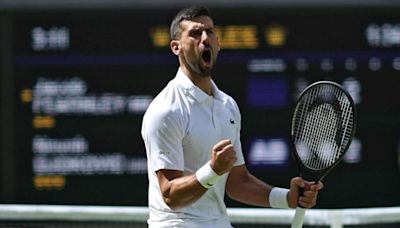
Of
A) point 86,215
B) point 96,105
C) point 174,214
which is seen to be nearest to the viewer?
point 174,214

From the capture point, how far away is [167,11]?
29.6 ft

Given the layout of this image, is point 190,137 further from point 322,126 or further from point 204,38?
point 322,126

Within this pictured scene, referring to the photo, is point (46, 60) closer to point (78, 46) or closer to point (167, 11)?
point (78, 46)

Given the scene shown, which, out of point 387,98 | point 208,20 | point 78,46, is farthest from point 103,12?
point 208,20

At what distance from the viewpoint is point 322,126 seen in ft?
15.6

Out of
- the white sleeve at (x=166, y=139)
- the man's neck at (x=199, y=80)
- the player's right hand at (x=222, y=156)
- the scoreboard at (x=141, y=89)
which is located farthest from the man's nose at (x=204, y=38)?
the scoreboard at (x=141, y=89)

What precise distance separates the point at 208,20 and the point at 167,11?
4.47m

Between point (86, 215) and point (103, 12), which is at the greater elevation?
point (103, 12)

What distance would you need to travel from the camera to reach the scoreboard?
29.5 ft

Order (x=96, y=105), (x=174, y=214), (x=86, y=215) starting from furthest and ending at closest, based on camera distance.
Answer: (x=96, y=105) < (x=86, y=215) < (x=174, y=214)

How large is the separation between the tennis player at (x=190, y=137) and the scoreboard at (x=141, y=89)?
432cm

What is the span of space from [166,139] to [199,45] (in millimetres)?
345

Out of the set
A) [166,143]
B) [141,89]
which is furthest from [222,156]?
[141,89]

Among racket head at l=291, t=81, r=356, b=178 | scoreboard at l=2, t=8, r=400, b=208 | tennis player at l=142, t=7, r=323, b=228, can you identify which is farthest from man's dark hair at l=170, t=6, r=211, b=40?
scoreboard at l=2, t=8, r=400, b=208
